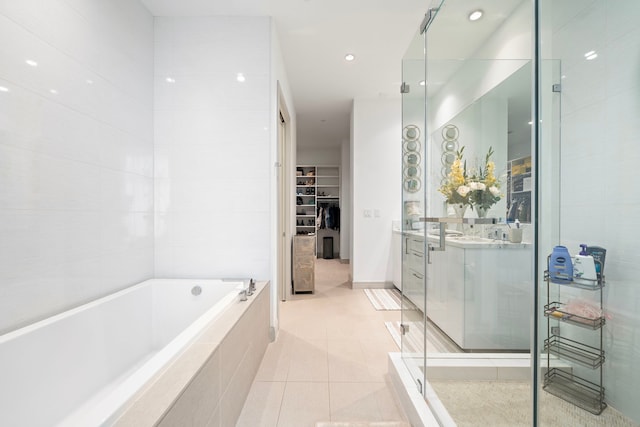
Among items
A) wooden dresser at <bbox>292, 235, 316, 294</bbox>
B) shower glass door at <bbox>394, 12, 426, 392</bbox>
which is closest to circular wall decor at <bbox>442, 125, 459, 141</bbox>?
shower glass door at <bbox>394, 12, 426, 392</bbox>

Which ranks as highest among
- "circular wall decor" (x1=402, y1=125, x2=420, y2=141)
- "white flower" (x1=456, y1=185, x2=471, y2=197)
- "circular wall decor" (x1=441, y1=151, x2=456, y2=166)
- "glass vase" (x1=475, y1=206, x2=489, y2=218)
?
"circular wall decor" (x1=402, y1=125, x2=420, y2=141)

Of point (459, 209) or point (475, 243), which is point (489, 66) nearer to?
point (459, 209)

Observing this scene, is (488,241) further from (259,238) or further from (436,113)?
(259,238)

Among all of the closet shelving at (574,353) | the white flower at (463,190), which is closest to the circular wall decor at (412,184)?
the white flower at (463,190)

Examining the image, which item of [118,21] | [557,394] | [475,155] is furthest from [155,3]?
[557,394]

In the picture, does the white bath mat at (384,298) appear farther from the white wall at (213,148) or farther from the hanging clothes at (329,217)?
→ the hanging clothes at (329,217)

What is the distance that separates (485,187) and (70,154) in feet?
6.54

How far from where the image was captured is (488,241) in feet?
3.92

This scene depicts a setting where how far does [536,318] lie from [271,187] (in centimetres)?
198

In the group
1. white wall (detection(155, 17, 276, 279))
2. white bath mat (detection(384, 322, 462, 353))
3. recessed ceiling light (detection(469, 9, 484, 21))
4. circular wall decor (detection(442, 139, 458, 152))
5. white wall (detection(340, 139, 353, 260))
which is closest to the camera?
recessed ceiling light (detection(469, 9, 484, 21))

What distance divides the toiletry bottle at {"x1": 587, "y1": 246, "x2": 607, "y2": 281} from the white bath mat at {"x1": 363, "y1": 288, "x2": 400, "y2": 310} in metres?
2.84

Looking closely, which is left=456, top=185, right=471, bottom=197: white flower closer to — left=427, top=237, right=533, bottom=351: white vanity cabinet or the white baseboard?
left=427, top=237, right=533, bottom=351: white vanity cabinet

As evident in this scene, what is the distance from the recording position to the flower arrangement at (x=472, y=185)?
1104 millimetres

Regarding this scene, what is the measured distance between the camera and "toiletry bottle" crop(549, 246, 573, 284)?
73 cm
